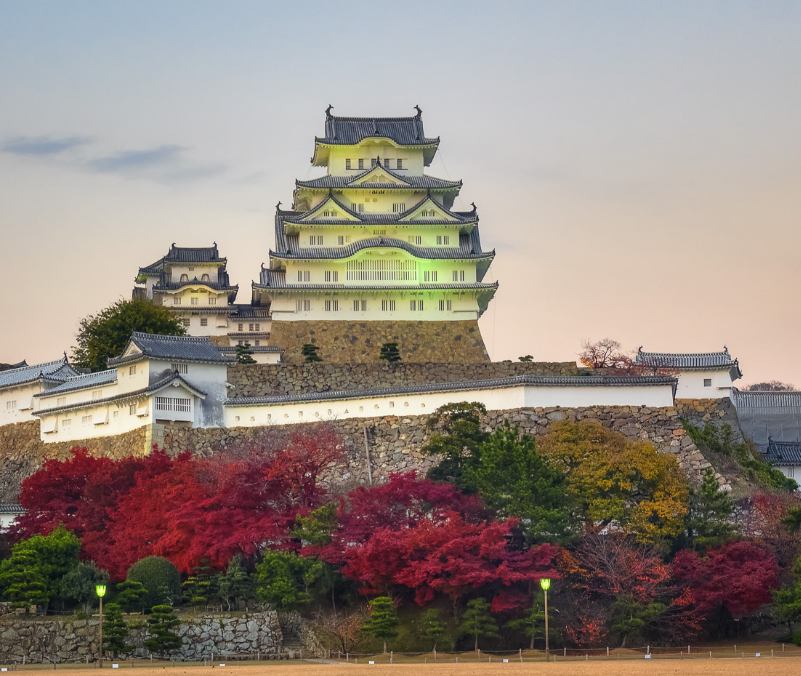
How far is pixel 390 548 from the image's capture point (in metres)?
36.1

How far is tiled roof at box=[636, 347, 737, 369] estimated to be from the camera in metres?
52.3

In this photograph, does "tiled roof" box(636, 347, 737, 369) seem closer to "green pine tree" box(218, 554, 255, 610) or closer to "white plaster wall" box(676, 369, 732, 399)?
"white plaster wall" box(676, 369, 732, 399)

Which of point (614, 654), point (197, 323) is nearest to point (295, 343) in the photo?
point (197, 323)

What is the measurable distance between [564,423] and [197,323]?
32174 millimetres

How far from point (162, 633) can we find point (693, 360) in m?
25.7

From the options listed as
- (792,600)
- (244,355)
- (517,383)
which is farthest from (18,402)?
(792,600)

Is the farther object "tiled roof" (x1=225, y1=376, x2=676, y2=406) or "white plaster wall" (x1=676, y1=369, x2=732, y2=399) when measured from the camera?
"white plaster wall" (x1=676, y1=369, x2=732, y2=399)

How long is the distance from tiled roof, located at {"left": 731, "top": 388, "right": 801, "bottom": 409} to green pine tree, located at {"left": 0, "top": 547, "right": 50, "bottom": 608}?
36.3m

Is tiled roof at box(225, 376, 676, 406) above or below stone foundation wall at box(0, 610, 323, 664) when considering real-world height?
above

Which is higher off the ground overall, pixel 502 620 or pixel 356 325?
pixel 356 325

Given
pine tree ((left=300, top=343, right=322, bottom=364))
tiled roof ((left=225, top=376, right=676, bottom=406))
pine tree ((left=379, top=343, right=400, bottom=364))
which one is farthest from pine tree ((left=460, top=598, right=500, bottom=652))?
pine tree ((left=300, top=343, right=322, bottom=364))

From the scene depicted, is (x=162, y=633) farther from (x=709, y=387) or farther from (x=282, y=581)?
(x=709, y=387)

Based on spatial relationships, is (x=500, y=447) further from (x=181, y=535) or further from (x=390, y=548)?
(x=181, y=535)

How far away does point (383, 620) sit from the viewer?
35094 mm
